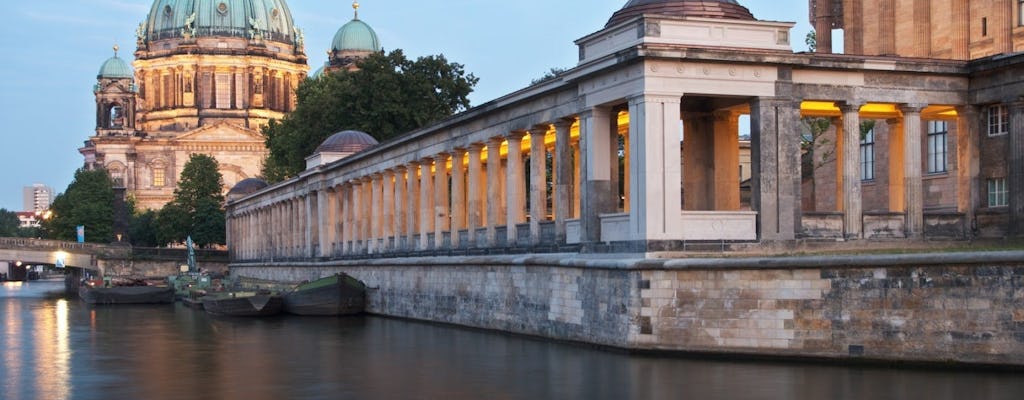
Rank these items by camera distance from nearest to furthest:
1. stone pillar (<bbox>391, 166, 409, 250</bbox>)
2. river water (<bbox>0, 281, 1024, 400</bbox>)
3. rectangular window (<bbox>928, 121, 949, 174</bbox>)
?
1. river water (<bbox>0, 281, 1024, 400</bbox>)
2. rectangular window (<bbox>928, 121, 949, 174</bbox>)
3. stone pillar (<bbox>391, 166, 409, 250</bbox>)

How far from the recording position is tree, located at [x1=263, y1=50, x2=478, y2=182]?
3223 inches

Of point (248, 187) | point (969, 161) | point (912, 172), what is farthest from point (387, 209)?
point (248, 187)

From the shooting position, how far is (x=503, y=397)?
24.2 m

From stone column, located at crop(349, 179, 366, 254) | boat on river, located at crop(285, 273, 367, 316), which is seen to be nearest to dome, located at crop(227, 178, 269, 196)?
stone column, located at crop(349, 179, 366, 254)

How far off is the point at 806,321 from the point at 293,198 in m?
49.8

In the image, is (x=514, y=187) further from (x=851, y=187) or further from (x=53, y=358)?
(x=53, y=358)

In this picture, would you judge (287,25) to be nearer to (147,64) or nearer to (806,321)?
(147,64)

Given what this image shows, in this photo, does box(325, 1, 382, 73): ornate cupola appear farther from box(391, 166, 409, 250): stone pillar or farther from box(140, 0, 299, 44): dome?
box(391, 166, 409, 250): stone pillar

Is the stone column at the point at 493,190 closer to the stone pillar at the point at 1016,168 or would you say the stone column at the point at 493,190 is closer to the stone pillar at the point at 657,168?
the stone pillar at the point at 657,168

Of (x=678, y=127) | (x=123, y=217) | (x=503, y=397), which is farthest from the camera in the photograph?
(x=123, y=217)

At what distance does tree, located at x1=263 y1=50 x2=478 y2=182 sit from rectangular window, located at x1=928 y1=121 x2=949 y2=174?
122 feet

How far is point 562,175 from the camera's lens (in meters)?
38.1

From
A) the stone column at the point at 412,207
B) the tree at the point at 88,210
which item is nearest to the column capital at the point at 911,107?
the stone column at the point at 412,207

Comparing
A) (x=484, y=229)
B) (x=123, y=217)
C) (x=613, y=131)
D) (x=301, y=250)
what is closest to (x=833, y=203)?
(x=484, y=229)
